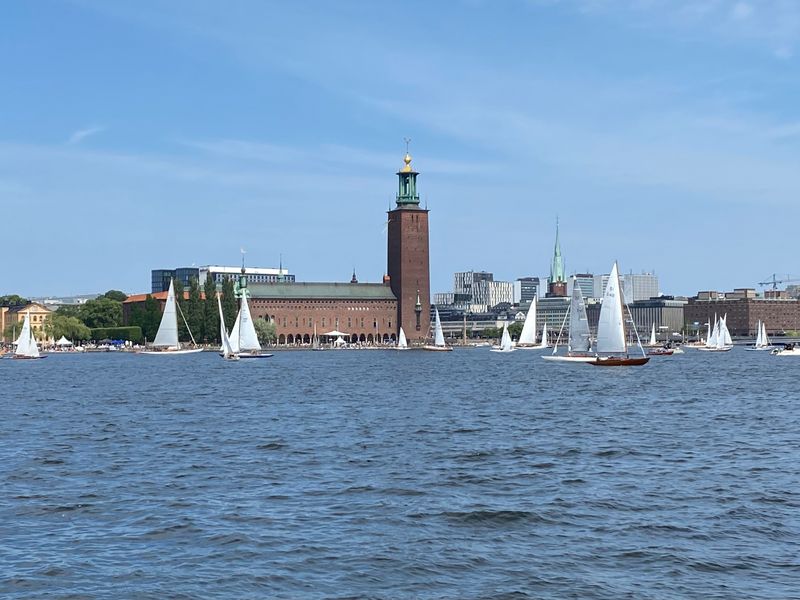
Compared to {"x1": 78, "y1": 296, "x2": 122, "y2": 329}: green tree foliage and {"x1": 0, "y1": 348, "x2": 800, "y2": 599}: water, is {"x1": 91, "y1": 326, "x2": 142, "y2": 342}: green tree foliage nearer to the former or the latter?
{"x1": 78, "y1": 296, "x2": 122, "y2": 329}: green tree foliage

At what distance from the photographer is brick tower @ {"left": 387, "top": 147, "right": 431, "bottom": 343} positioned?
153 m

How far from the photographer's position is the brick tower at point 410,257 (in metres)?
153

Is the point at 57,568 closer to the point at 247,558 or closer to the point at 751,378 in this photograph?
the point at 247,558

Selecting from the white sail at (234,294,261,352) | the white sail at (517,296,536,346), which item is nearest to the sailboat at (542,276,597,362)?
the white sail at (234,294,261,352)

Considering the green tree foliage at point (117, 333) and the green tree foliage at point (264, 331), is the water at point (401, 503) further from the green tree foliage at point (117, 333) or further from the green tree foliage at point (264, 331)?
the green tree foliage at point (117, 333)

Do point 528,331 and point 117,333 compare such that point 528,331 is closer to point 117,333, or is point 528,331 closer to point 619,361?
point 619,361

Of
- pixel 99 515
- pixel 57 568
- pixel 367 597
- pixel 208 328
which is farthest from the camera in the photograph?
pixel 208 328

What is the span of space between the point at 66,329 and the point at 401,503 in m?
128

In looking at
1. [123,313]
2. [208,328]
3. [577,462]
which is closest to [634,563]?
[577,462]

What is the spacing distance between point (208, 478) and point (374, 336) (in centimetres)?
14211

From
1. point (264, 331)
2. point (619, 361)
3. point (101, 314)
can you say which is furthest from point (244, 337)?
point (101, 314)

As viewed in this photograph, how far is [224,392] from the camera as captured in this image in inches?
1833

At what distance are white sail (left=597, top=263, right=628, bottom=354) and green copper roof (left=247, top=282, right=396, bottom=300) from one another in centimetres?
10130

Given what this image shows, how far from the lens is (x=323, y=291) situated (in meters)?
165
